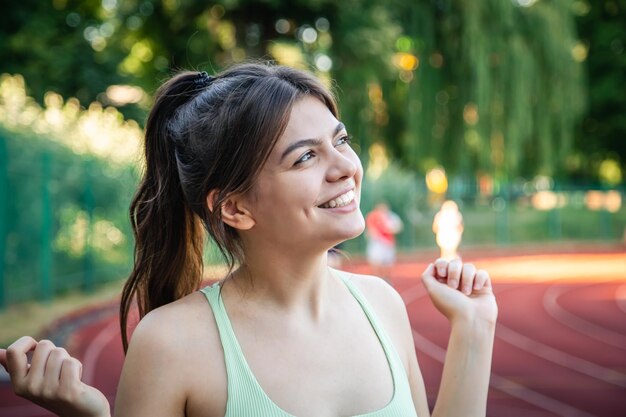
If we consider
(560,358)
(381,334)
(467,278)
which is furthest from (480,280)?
(560,358)

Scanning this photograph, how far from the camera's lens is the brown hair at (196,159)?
1731mm

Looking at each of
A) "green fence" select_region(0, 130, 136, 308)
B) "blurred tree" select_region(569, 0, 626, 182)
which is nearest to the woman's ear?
"green fence" select_region(0, 130, 136, 308)

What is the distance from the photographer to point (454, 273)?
1982 mm

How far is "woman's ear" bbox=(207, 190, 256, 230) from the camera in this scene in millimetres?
1795

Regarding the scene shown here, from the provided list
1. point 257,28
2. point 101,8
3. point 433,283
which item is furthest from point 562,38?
point 433,283

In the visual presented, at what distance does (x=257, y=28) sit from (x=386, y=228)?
18.1 ft

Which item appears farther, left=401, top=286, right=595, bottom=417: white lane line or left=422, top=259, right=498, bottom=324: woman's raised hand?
left=401, top=286, right=595, bottom=417: white lane line

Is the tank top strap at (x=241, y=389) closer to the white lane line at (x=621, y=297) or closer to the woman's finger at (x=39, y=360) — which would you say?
the woman's finger at (x=39, y=360)

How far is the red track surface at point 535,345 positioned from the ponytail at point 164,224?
6.11 feet

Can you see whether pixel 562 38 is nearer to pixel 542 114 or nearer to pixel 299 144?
pixel 542 114

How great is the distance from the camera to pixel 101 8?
17328mm

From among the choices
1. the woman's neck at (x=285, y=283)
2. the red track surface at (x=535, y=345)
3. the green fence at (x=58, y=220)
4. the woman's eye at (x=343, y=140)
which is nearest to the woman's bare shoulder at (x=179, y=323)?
the woman's neck at (x=285, y=283)

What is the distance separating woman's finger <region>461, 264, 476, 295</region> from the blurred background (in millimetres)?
799

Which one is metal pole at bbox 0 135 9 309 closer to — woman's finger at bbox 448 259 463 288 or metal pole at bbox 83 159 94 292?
metal pole at bbox 83 159 94 292
